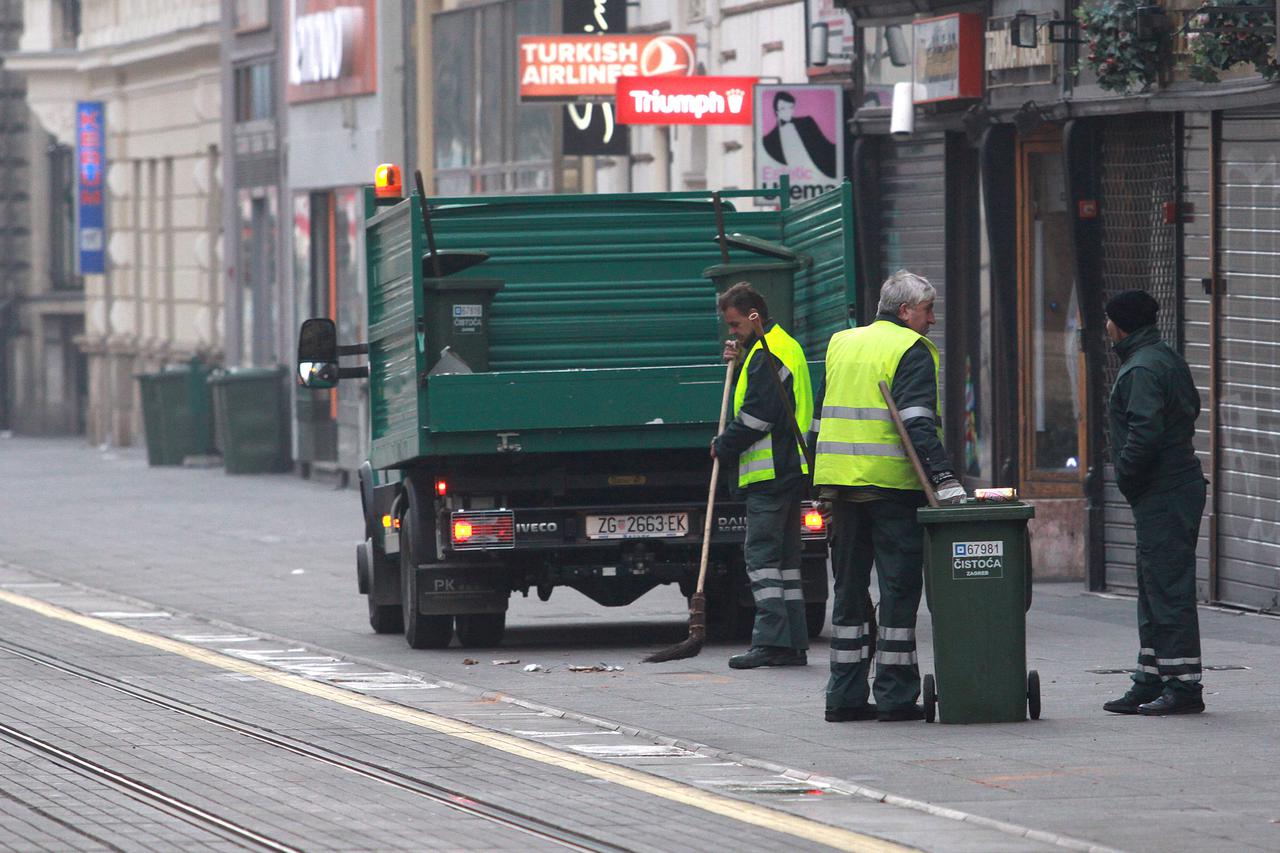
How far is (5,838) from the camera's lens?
852cm

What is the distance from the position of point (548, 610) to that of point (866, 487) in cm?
675

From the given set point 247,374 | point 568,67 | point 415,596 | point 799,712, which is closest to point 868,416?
point 799,712

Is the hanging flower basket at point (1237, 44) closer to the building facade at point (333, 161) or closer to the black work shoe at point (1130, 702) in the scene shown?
the black work shoe at point (1130, 702)

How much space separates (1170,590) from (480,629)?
4755mm

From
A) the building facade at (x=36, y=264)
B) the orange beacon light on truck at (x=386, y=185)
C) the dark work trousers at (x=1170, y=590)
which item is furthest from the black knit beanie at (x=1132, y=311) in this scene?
the building facade at (x=36, y=264)

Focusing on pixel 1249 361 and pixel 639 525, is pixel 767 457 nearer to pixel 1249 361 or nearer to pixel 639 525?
pixel 639 525

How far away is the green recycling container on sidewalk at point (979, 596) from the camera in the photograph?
10828 millimetres

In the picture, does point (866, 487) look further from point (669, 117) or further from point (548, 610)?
point (669, 117)

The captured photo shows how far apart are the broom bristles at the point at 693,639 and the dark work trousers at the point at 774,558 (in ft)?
1.12

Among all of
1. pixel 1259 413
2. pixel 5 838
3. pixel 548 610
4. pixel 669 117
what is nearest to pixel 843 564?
pixel 5 838

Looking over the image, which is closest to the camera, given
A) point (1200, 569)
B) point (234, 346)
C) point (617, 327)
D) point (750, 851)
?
point (750, 851)

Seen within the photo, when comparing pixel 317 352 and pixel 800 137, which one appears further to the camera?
pixel 800 137

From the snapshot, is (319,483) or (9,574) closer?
(9,574)

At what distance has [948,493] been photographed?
10859mm
